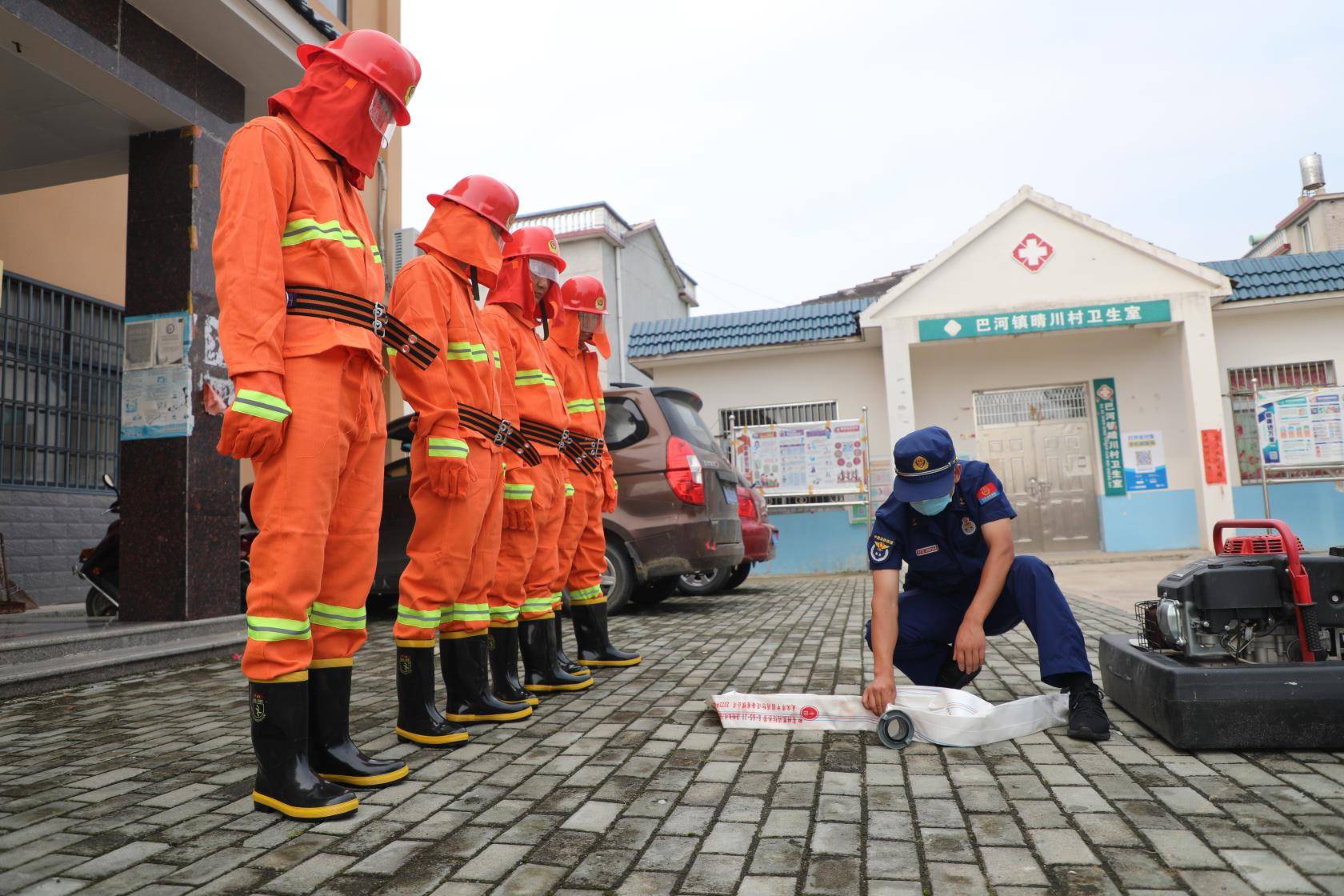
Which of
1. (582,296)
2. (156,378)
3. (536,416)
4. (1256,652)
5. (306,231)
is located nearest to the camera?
(306,231)

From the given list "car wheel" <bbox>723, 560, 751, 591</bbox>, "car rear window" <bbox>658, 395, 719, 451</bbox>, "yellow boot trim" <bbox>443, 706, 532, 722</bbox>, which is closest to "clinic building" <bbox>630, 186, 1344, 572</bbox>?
"car wheel" <bbox>723, 560, 751, 591</bbox>

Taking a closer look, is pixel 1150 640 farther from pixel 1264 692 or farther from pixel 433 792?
pixel 433 792

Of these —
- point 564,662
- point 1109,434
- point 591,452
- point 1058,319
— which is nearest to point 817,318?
point 1058,319

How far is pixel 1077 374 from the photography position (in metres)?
14.1

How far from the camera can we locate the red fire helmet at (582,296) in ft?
16.5

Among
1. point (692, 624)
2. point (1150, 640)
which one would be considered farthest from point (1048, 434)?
point (1150, 640)

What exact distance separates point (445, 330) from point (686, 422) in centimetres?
439

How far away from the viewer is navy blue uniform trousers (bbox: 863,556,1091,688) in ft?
10.8

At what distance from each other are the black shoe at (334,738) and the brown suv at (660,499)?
4.49 meters

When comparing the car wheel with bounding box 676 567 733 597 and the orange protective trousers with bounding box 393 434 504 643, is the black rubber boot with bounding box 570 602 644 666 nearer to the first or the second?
the orange protective trousers with bounding box 393 434 504 643

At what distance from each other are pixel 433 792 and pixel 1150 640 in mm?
2631

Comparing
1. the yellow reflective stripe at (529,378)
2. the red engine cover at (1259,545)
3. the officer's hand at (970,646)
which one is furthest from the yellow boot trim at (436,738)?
the red engine cover at (1259,545)

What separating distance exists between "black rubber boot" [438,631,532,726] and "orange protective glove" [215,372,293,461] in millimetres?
1415

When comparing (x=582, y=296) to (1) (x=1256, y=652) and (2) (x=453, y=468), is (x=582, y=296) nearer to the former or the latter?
(2) (x=453, y=468)
